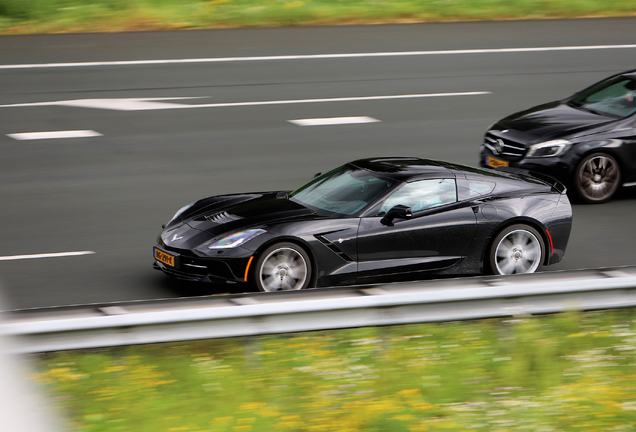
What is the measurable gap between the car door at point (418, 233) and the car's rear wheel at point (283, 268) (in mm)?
532

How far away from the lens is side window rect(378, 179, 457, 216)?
28.3 feet

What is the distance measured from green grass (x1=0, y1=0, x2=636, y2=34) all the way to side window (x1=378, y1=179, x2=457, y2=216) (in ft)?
41.7

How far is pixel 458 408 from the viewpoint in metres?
5.38

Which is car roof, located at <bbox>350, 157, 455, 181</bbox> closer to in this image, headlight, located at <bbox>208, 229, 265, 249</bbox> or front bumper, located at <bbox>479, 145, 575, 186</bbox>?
headlight, located at <bbox>208, 229, 265, 249</bbox>

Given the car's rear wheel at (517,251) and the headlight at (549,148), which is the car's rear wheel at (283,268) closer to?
the car's rear wheel at (517,251)

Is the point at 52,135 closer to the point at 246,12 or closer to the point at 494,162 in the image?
the point at 494,162

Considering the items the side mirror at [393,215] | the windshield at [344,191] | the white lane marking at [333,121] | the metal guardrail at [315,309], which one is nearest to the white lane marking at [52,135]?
the white lane marking at [333,121]

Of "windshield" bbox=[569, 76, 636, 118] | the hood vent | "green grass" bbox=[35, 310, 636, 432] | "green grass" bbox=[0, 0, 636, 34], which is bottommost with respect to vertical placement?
"green grass" bbox=[35, 310, 636, 432]

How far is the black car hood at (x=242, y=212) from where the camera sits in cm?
832

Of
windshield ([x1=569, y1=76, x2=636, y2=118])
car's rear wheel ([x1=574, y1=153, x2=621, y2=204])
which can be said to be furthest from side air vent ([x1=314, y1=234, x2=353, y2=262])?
windshield ([x1=569, y1=76, x2=636, y2=118])

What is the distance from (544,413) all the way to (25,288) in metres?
5.13

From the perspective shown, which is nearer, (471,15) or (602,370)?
(602,370)

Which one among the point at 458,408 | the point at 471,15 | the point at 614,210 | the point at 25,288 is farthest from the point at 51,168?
the point at 471,15

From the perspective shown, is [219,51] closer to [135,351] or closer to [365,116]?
[365,116]
